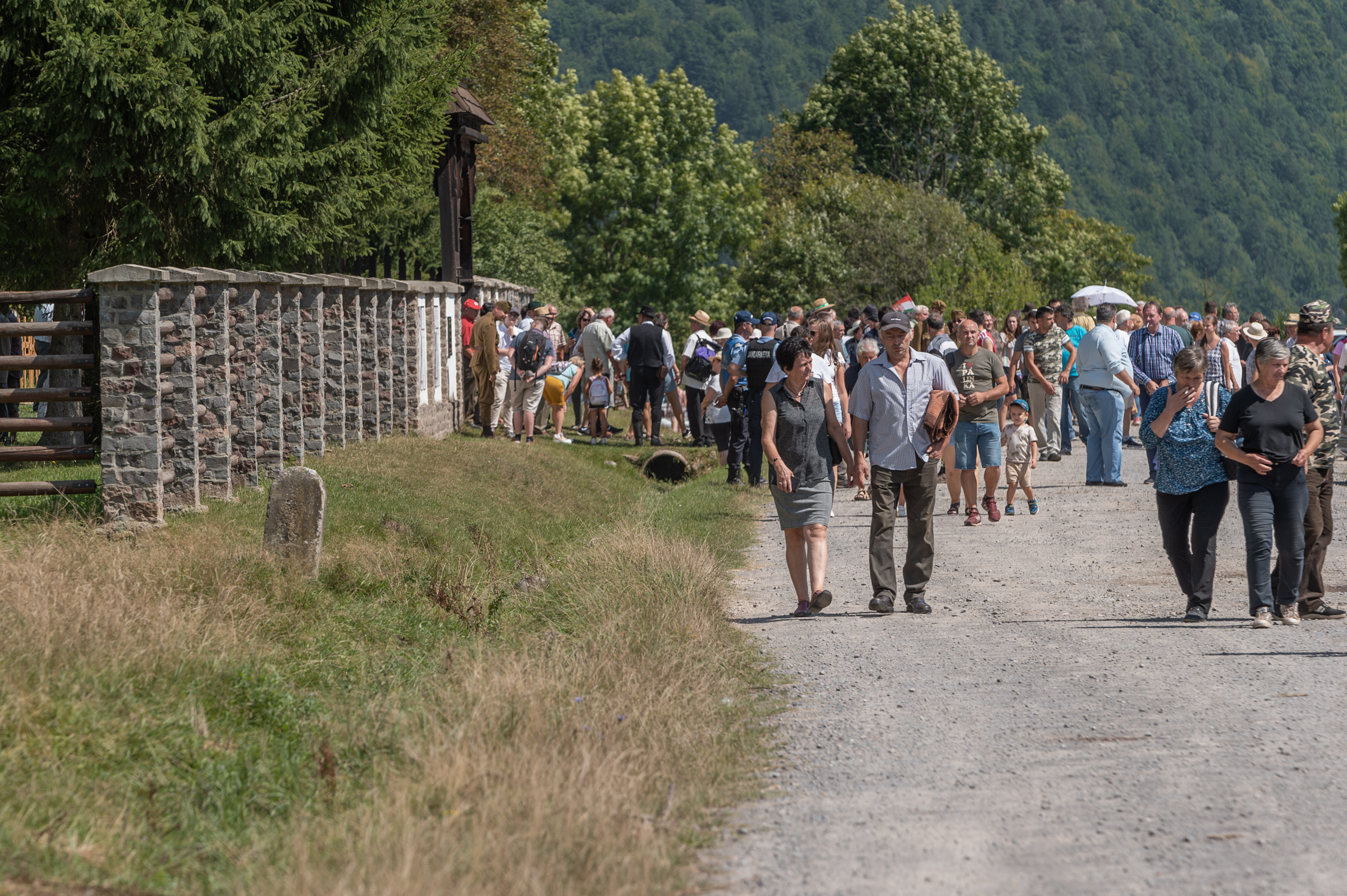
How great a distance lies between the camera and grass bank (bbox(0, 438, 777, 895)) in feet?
17.6

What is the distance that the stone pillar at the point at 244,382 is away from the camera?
1332 centimetres

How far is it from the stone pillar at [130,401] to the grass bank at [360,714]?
1.37ft

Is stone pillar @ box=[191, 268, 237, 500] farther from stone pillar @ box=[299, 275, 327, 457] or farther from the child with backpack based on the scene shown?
the child with backpack

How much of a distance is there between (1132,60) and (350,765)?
569 feet

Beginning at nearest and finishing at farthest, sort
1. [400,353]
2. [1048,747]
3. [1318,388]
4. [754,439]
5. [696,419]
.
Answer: [1048,747] → [1318,388] → [754,439] → [400,353] → [696,419]

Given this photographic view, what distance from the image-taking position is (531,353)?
67.8ft

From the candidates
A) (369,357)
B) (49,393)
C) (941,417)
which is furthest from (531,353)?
(941,417)

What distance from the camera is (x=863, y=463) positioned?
10.8 metres

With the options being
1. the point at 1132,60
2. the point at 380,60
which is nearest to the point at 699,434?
the point at 380,60

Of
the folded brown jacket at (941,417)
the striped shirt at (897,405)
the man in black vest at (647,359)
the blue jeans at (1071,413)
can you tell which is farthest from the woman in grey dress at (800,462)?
the man in black vest at (647,359)

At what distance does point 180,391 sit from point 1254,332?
11.2 m

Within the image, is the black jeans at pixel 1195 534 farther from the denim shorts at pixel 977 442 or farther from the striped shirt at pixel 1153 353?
the striped shirt at pixel 1153 353

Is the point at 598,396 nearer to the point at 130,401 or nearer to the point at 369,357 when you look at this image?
the point at 369,357

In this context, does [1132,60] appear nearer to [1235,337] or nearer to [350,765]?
[1235,337]
